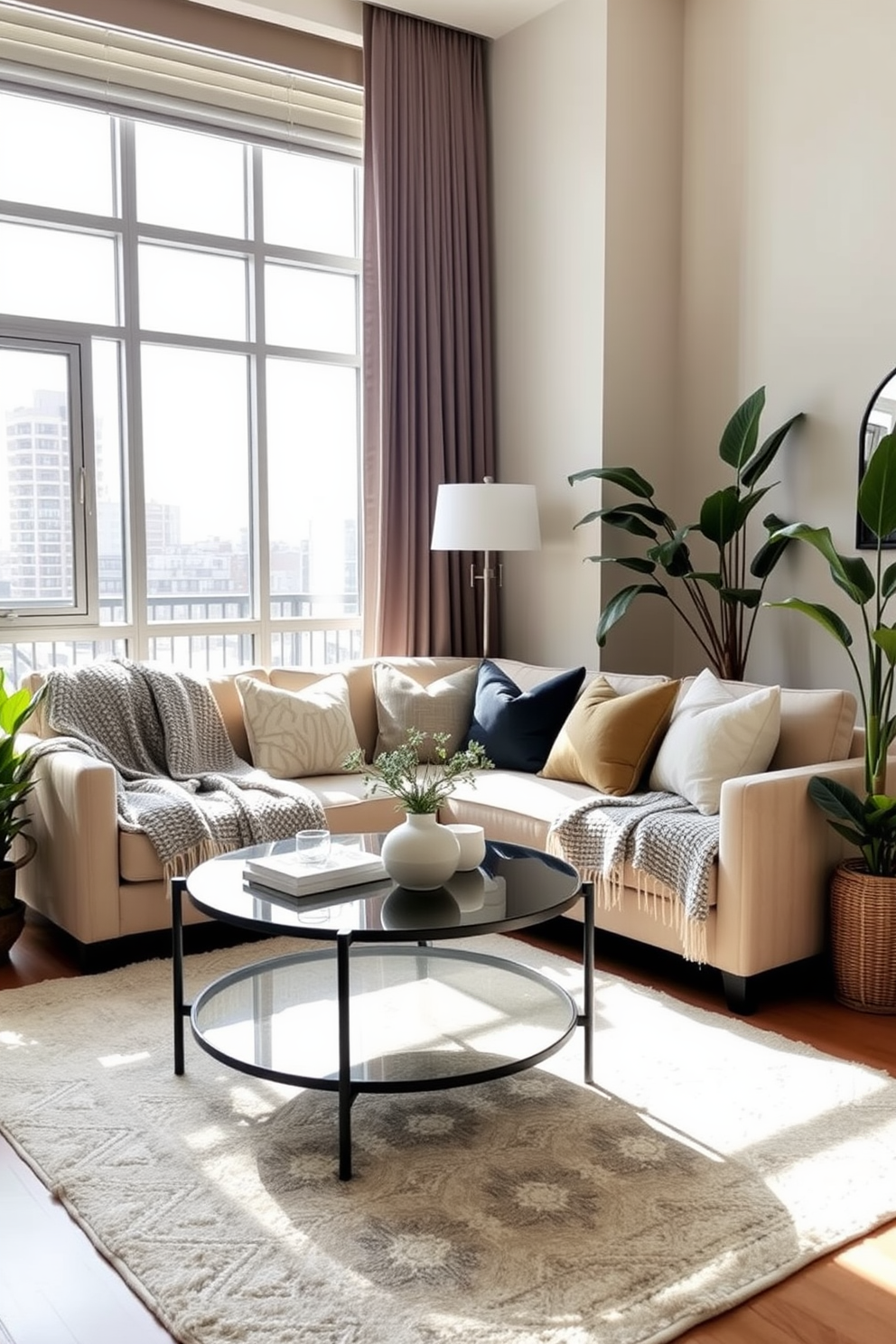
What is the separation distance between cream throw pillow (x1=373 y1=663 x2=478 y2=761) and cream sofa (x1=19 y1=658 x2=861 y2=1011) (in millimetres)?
397

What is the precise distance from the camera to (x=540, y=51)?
4883mm

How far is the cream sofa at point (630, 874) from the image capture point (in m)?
3.11

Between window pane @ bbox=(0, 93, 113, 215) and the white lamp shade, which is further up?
window pane @ bbox=(0, 93, 113, 215)

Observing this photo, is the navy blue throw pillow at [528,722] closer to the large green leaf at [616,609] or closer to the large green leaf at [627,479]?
the large green leaf at [616,609]

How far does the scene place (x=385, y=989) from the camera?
2.86m

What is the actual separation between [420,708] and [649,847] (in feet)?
4.63

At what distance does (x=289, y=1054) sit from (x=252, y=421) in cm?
304

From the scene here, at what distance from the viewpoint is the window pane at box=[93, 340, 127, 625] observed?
4539 millimetres

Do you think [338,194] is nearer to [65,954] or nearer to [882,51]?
[882,51]

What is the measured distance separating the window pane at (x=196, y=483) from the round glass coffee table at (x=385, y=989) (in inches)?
78.2

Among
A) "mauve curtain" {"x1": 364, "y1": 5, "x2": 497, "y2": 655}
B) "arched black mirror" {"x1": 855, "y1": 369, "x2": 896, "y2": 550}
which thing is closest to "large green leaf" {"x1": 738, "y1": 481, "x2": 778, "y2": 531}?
"arched black mirror" {"x1": 855, "y1": 369, "x2": 896, "y2": 550}

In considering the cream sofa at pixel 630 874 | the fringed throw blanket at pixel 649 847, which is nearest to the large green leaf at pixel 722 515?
the cream sofa at pixel 630 874

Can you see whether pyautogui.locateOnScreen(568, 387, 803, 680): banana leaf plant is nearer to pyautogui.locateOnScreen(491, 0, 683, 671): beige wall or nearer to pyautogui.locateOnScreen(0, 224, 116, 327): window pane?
pyautogui.locateOnScreen(491, 0, 683, 671): beige wall

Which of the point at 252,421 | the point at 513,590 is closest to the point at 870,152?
the point at 513,590
